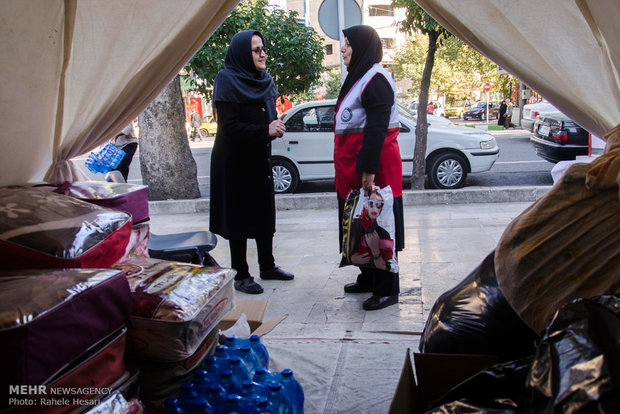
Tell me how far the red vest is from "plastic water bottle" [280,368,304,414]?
1667 mm

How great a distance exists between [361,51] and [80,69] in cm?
179

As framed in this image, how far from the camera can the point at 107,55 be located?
9.48ft

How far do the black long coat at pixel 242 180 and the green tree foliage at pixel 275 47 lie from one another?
17.9 feet

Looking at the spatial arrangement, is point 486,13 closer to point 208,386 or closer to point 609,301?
point 609,301

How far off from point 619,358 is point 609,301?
0.86 ft

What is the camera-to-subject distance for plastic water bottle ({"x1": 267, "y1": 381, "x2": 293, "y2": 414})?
2.10 m

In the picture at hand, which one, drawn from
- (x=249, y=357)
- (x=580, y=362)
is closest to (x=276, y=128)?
(x=249, y=357)

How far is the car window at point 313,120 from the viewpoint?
8.66m

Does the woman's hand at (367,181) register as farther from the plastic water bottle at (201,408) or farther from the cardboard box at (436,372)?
the plastic water bottle at (201,408)

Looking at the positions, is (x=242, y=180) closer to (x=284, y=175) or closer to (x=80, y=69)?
(x=80, y=69)

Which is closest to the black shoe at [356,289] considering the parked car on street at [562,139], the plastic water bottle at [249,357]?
the plastic water bottle at [249,357]

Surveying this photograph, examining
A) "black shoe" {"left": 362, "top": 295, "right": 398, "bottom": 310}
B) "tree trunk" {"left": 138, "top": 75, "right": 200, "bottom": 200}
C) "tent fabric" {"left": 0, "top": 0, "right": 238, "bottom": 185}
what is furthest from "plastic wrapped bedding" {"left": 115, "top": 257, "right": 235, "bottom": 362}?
"tree trunk" {"left": 138, "top": 75, "right": 200, "bottom": 200}

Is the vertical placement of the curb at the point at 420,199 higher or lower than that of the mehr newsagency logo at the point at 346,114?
lower

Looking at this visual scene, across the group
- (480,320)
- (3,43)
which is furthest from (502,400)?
(3,43)
